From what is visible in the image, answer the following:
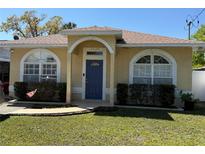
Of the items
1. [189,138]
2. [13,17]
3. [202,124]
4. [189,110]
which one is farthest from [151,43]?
[13,17]

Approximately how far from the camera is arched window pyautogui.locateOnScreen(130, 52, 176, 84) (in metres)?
14.2

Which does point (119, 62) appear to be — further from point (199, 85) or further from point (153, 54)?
point (199, 85)

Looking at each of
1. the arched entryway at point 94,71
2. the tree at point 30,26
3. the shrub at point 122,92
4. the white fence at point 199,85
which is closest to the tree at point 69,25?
the tree at point 30,26

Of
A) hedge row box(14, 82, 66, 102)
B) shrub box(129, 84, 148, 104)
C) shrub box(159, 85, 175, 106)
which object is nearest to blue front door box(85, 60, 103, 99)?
hedge row box(14, 82, 66, 102)

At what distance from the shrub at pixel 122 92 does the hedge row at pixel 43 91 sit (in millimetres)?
2884

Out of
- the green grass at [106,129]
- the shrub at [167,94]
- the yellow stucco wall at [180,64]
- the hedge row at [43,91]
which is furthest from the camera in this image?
the hedge row at [43,91]

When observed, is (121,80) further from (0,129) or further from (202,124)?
(0,129)

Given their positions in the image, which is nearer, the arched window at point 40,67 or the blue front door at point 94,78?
the blue front door at point 94,78

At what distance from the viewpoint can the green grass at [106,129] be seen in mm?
6926

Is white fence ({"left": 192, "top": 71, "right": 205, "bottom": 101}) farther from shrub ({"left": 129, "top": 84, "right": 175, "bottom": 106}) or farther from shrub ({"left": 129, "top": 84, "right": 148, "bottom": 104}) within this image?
shrub ({"left": 129, "top": 84, "right": 148, "bottom": 104})

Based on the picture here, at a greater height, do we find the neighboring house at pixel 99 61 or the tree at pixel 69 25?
the tree at pixel 69 25

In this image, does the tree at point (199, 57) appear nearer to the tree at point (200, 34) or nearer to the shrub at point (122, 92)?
the tree at point (200, 34)

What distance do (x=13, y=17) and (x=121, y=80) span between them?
3208 centimetres
